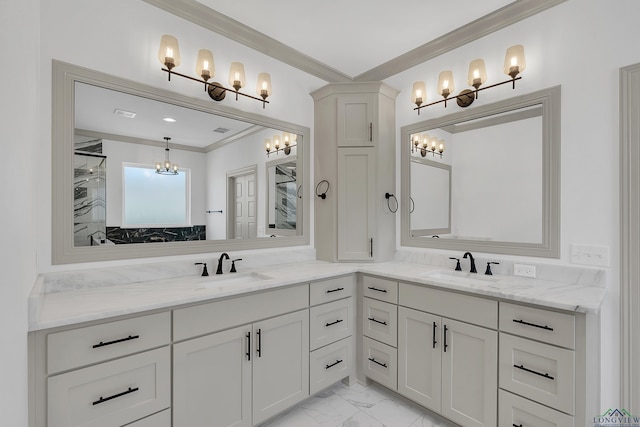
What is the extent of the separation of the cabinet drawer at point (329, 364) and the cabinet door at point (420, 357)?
1.36ft

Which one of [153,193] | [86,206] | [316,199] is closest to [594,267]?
[316,199]

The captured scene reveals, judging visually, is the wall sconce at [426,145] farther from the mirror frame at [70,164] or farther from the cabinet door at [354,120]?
the mirror frame at [70,164]

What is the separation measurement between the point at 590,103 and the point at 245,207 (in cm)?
239

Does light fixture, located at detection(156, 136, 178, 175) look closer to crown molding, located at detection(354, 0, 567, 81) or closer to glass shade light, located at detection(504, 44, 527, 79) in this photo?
crown molding, located at detection(354, 0, 567, 81)

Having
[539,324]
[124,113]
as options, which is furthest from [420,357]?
[124,113]

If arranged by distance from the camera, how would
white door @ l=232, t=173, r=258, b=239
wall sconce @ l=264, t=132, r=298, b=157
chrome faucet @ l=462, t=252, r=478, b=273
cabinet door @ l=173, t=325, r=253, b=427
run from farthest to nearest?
wall sconce @ l=264, t=132, r=298, b=157, white door @ l=232, t=173, r=258, b=239, chrome faucet @ l=462, t=252, r=478, b=273, cabinet door @ l=173, t=325, r=253, b=427

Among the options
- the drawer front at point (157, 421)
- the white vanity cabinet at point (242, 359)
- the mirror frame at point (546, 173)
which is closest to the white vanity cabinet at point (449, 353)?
the mirror frame at point (546, 173)

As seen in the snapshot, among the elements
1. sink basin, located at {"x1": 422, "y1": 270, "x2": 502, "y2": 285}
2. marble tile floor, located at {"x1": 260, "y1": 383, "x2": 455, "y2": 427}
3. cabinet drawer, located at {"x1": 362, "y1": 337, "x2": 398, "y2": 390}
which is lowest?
Result: marble tile floor, located at {"x1": 260, "y1": 383, "x2": 455, "y2": 427}

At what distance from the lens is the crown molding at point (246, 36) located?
1.99m

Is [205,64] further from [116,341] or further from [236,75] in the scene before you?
[116,341]

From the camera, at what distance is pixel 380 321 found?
2.27 meters

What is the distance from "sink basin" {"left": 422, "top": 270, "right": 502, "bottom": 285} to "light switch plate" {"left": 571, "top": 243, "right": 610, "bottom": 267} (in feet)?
1.45

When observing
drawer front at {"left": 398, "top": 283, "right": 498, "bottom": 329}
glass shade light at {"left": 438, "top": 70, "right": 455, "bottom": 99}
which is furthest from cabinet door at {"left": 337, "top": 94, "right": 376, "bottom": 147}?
drawer front at {"left": 398, "top": 283, "right": 498, "bottom": 329}

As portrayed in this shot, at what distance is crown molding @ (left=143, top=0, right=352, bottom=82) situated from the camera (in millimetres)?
1994
